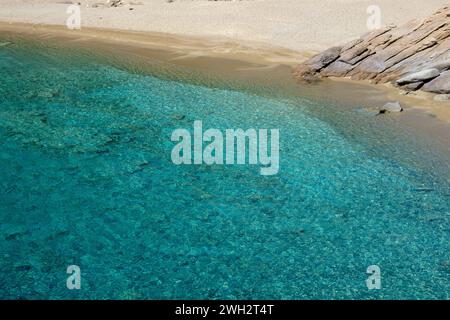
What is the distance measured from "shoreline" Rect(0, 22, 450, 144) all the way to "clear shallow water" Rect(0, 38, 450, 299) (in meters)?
1.56

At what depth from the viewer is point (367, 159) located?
13438mm

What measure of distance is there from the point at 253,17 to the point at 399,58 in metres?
12.6

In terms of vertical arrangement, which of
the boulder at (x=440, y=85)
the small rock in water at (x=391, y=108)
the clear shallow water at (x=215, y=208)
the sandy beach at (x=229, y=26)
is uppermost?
the sandy beach at (x=229, y=26)

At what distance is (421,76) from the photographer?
18500 mm

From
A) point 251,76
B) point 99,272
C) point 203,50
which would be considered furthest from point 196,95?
point 99,272

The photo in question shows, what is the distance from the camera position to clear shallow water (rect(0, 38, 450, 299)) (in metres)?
8.76

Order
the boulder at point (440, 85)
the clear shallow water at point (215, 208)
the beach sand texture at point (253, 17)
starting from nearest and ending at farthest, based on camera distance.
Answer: the clear shallow water at point (215, 208), the boulder at point (440, 85), the beach sand texture at point (253, 17)

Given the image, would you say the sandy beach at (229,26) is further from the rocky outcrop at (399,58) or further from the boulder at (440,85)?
the boulder at (440,85)

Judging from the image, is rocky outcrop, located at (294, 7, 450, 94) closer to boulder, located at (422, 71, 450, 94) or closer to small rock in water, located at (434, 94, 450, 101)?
boulder, located at (422, 71, 450, 94)

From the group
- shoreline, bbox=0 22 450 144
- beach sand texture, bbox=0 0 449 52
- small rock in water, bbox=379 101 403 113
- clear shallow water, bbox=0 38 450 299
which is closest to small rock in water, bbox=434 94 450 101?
shoreline, bbox=0 22 450 144

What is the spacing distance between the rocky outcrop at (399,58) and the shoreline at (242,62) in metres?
0.67

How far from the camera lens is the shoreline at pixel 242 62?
16.9 m

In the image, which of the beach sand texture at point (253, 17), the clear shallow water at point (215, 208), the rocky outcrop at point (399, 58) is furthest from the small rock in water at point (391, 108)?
the beach sand texture at point (253, 17)

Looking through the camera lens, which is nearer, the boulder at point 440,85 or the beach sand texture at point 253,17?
the boulder at point 440,85
